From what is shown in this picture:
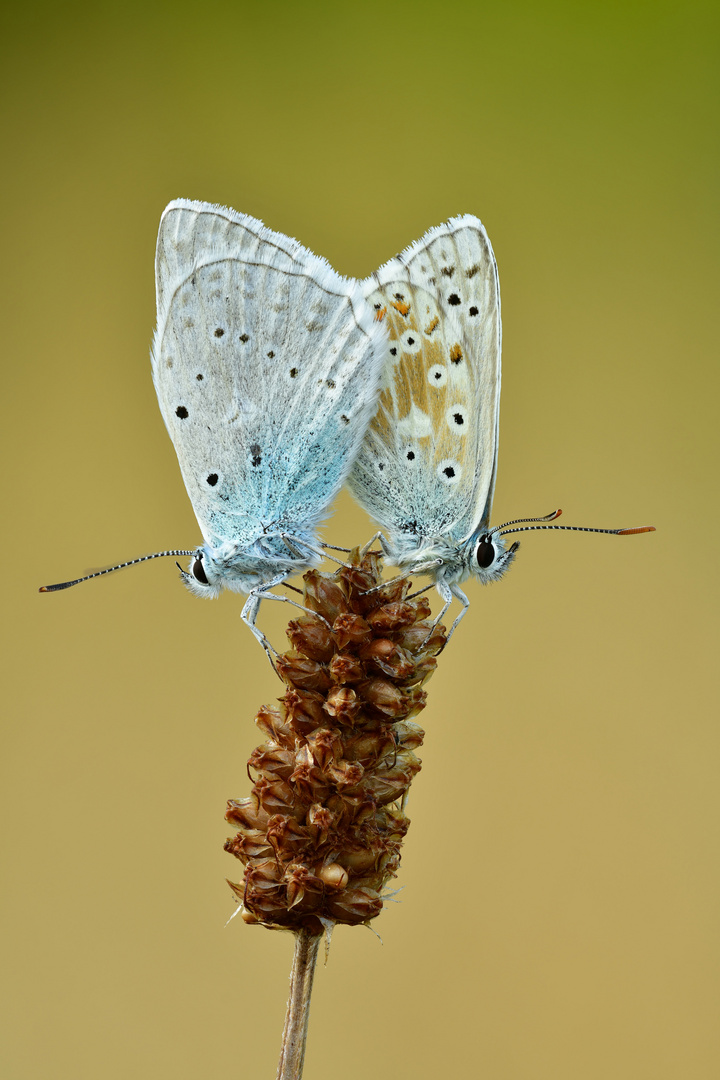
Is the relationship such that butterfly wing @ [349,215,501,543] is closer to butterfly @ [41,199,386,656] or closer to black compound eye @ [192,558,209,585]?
butterfly @ [41,199,386,656]

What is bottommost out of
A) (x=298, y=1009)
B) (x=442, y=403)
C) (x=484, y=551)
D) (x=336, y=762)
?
(x=298, y=1009)

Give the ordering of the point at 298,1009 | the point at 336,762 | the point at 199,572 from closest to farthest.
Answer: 1. the point at 298,1009
2. the point at 336,762
3. the point at 199,572

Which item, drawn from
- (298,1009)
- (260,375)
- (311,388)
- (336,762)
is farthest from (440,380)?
(298,1009)

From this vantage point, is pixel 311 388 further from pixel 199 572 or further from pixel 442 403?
pixel 199 572

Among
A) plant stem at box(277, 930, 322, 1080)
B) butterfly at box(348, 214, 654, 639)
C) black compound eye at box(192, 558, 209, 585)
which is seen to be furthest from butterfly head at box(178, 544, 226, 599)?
plant stem at box(277, 930, 322, 1080)

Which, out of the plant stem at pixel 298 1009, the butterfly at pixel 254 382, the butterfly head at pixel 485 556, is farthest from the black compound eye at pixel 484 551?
the plant stem at pixel 298 1009

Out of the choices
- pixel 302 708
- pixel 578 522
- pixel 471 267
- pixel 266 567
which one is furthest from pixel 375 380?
pixel 578 522

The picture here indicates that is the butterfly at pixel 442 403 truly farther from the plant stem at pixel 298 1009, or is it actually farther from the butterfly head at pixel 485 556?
the plant stem at pixel 298 1009
